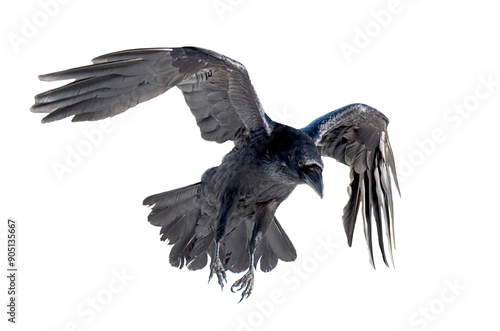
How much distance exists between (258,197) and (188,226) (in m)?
0.75

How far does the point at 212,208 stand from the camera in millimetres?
5211

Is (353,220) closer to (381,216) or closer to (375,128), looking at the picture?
(381,216)

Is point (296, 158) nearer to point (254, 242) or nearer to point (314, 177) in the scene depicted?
point (314, 177)

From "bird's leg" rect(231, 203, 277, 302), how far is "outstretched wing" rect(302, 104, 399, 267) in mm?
758

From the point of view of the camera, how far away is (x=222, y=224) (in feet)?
15.7

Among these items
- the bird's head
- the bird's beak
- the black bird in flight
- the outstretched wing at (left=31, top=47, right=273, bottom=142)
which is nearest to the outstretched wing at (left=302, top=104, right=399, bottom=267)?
the black bird in flight

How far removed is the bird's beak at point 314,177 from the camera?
4449 mm

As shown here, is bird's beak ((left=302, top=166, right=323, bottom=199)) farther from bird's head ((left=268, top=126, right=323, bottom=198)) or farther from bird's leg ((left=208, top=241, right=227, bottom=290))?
bird's leg ((left=208, top=241, right=227, bottom=290))

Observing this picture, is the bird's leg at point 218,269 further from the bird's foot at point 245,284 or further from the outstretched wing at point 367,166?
the outstretched wing at point 367,166

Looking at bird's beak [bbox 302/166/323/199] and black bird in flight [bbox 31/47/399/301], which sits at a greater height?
black bird in flight [bbox 31/47/399/301]

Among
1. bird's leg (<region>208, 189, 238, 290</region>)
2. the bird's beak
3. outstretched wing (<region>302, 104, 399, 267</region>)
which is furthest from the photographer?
outstretched wing (<region>302, 104, 399, 267</region>)

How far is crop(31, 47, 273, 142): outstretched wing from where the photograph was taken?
4.49m

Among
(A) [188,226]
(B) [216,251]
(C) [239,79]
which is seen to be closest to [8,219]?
(A) [188,226]

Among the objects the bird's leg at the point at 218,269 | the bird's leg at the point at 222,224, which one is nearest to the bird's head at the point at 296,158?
the bird's leg at the point at 222,224
